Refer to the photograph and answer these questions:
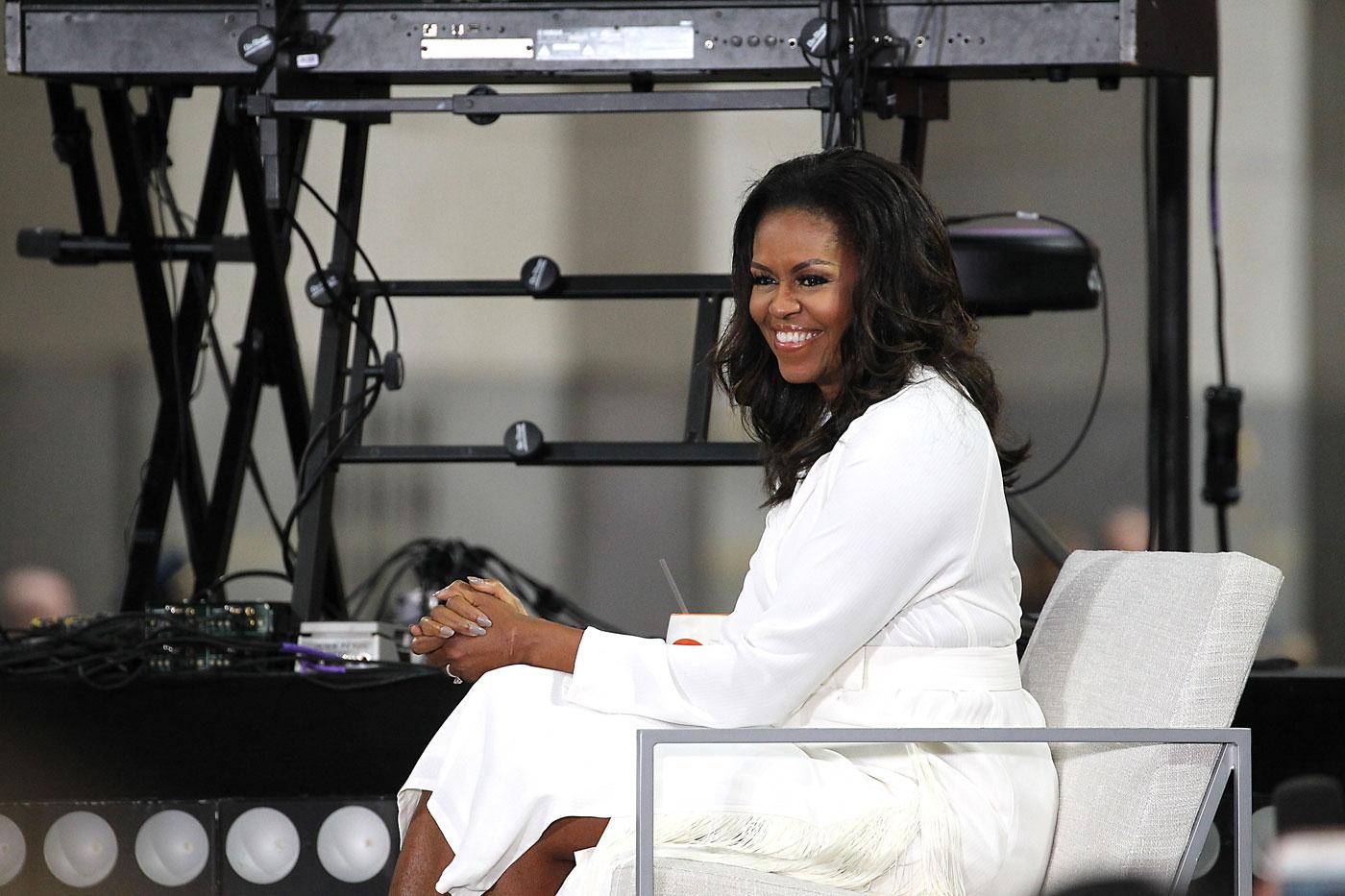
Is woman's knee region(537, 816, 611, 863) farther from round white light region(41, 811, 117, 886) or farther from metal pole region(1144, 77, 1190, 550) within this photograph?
metal pole region(1144, 77, 1190, 550)

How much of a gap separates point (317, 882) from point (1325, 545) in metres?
3.43

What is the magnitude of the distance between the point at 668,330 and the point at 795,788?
3.44 metres

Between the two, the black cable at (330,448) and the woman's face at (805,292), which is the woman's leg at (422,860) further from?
the black cable at (330,448)

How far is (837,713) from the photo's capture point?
1.69 meters

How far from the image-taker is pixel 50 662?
2.54 m

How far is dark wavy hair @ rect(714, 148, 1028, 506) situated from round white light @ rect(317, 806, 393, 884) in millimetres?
977

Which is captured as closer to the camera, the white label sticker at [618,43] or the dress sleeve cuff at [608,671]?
the dress sleeve cuff at [608,671]

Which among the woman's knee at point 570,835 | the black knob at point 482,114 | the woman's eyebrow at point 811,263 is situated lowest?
the woman's knee at point 570,835

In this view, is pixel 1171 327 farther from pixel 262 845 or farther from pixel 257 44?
pixel 262 845

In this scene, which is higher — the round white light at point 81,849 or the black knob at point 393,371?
the black knob at point 393,371

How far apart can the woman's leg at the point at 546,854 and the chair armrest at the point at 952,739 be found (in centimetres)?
11

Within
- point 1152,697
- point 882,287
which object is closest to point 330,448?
point 882,287

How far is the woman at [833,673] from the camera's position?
62.6 inches

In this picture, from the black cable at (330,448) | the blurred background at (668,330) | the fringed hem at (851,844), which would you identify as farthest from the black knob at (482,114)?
the blurred background at (668,330)
